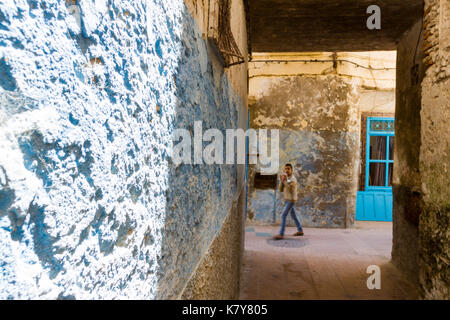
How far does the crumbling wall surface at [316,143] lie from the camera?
7.39m

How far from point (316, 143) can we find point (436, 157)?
446 centimetres

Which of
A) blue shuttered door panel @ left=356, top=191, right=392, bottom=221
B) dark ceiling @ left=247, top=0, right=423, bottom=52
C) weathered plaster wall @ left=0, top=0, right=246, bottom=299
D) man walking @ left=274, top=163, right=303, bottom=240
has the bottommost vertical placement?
blue shuttered door panel @ left=356, top=191, right=392, bottom=221

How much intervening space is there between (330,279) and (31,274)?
456 centimetres

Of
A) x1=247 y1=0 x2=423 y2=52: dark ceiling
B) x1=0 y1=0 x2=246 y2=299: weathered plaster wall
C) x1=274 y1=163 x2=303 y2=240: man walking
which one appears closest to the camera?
x1=0 y1=0 x2=246 y2=299: weathered plaster wall

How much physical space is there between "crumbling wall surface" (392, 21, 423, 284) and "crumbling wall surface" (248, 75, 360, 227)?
2381 millimetres

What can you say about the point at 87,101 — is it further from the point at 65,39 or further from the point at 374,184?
the point at 374,184

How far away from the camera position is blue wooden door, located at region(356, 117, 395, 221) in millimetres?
8430

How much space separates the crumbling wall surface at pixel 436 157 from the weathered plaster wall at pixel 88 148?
2816 mm

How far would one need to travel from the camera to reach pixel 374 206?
8438mm

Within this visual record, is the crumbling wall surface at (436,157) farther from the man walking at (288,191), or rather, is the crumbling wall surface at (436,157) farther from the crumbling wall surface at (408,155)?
the man walking at (288,191)

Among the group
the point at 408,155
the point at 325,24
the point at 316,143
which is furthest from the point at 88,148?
the point at 316,143

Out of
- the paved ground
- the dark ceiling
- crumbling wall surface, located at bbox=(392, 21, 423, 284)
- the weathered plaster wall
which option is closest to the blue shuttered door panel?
the paved ground

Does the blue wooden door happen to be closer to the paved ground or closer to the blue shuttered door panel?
the blue shuttered door panel
